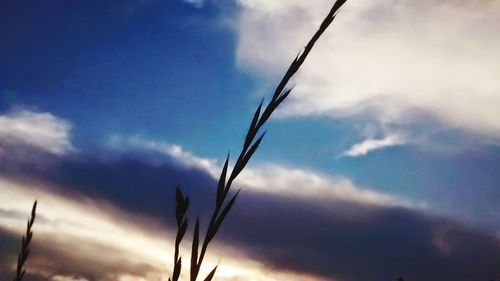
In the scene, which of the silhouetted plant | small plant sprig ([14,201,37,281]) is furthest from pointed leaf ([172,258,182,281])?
small plant sprig ([14,201,37,281])

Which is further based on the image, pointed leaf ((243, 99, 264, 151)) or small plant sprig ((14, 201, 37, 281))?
small plant sprig ((14, 201, 37, 281))

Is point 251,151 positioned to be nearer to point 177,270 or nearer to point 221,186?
point 221,186

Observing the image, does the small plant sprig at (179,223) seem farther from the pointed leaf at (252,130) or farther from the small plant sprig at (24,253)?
the small plant sprig at (24,253)

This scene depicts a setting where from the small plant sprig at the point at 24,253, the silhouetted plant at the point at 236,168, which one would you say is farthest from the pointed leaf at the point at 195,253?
the small plant sprig at the point at 24,253

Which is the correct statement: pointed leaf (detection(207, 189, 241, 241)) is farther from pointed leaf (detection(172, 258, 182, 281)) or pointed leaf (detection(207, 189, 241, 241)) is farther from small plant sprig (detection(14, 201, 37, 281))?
small plant sprig (detection(14, 201, 37, 281))

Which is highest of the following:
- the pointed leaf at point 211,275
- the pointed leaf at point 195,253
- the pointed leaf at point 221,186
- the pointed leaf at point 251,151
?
the pointed leaf at point 251,151

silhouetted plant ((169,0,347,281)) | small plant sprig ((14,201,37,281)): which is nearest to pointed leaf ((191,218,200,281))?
silhouetted plant ((169,0,347,281))

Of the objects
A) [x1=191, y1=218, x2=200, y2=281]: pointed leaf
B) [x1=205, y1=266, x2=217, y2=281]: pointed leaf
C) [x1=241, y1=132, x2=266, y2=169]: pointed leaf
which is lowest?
[x1=205, y1=266, x2=217, y2=281]: pointed leaf

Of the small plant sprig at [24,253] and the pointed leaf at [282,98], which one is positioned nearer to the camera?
the pointed leaf at [282,98]

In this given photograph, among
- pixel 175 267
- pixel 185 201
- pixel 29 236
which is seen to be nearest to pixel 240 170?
pixel 185 201

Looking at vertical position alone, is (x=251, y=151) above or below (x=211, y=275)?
above

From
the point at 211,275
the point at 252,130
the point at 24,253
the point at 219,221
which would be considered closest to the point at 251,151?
A: the point at 252,130

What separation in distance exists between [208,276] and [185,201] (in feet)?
0.68

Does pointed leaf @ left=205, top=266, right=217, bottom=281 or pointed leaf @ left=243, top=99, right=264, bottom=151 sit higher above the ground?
pointed leaf @ left=243, top=99, right=264, bottom=151
